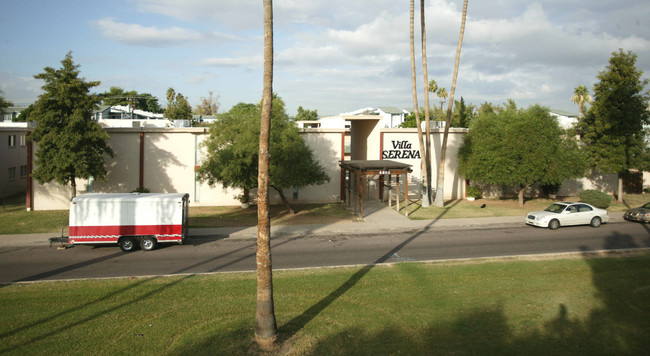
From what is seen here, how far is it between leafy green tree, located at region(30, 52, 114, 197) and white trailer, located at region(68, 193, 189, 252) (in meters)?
9.03

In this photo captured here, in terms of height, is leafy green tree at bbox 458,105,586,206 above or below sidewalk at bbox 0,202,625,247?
above

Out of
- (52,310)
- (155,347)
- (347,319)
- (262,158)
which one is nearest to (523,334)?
(347,319)

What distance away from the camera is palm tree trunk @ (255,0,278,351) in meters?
9.27

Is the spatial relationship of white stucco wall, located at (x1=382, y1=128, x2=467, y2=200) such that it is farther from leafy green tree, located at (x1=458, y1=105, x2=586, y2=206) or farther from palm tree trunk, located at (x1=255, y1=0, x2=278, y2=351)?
palm tree trunk, located at (x1=255, y1=0, x2=278, y2=351)

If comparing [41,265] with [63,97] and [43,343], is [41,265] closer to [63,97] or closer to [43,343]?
[43,343]

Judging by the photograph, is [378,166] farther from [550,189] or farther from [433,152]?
[550,189]

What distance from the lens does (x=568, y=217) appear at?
79.5ft

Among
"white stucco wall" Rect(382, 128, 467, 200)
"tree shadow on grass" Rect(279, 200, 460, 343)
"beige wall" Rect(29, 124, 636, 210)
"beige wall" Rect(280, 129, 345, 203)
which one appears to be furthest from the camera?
"white stucco wall" Rect(382, 128, 467, 200)

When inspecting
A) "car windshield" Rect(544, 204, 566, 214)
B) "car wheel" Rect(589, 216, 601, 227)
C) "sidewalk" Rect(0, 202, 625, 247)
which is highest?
"car windshield" Rect(544, 204, 566, 214)

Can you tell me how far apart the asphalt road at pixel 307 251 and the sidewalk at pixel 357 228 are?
2.77ft

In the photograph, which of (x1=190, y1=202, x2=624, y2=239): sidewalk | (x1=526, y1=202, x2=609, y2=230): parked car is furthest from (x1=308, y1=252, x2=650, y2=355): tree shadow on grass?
(x1=190, y1=202, x2=624, y2=239): sidewalk

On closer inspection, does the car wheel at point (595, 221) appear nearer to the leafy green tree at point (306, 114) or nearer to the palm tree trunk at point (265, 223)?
the palm tree trunk at point (265, 223)

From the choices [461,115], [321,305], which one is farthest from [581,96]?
[321,305]

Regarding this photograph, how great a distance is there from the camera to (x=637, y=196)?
38906 mm
